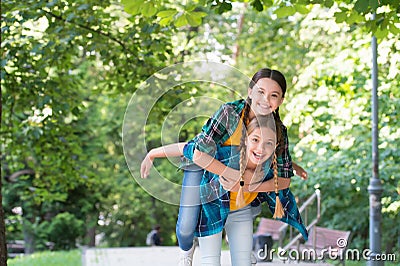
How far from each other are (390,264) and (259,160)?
18.3ft

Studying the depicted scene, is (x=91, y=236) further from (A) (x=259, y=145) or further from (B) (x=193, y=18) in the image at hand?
(A) (x=259, y=145)

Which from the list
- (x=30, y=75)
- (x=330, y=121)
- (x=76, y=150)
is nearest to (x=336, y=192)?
(x=330, y=121)

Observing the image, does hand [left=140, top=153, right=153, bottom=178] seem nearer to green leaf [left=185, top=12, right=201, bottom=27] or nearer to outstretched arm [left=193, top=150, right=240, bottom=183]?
outstretched arm [left=193, top=150, right=240, bottom=183]

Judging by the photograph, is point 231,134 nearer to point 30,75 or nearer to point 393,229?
point 30,75

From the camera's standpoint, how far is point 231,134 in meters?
3.28

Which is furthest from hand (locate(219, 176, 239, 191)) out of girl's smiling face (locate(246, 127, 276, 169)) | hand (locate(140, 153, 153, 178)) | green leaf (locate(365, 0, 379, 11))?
green leaf (locate(365, 0, 379, 11))

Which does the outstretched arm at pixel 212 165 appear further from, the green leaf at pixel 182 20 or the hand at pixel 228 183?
the green leaf at pixel 182 20

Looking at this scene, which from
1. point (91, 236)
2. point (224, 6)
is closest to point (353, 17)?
point (224, 6)

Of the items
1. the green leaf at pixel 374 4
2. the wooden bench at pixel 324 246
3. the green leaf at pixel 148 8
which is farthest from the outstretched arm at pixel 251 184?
the wooden bench at pixel 324 246

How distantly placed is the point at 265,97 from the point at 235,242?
0.79 m

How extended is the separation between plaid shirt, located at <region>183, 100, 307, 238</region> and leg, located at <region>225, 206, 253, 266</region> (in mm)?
94

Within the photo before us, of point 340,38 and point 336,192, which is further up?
point 340,38

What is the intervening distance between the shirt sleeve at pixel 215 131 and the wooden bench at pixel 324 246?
16.6 ft

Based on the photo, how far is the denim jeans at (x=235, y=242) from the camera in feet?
11.2
